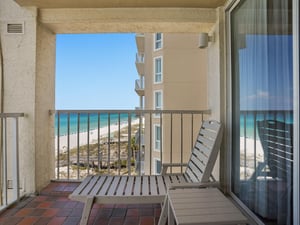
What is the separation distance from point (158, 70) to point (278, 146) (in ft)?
27.5

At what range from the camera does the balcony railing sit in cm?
316

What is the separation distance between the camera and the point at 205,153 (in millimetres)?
2258

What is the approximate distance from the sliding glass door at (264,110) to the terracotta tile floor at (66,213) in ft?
3.09

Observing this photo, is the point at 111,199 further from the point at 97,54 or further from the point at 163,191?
the point at 97,54

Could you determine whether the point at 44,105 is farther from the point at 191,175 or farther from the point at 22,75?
the point at 191,175

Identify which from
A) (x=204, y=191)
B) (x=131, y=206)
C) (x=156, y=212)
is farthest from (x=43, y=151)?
(x=204, y=191)

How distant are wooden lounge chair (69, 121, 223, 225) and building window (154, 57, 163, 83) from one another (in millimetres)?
7123

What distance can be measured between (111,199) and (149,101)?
8363mm

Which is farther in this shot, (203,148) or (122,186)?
(203,148)

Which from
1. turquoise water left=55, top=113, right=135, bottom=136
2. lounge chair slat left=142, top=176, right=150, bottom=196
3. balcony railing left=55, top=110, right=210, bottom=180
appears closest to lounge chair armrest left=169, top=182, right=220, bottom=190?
lounge chair slat left=142, top=176, right=150, bottom=196

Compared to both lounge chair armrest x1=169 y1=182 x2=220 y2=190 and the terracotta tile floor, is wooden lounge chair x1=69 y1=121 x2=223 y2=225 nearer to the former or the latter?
lounge chair armrest x1=169 y1=182 x2=220 y2=190

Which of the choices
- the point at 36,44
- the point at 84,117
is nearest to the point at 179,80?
the point at 36,44

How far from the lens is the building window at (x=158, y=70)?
9.55m

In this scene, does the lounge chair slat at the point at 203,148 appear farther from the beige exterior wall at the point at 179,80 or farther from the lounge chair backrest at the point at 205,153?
the beige exterior wall at the point at 179,80
